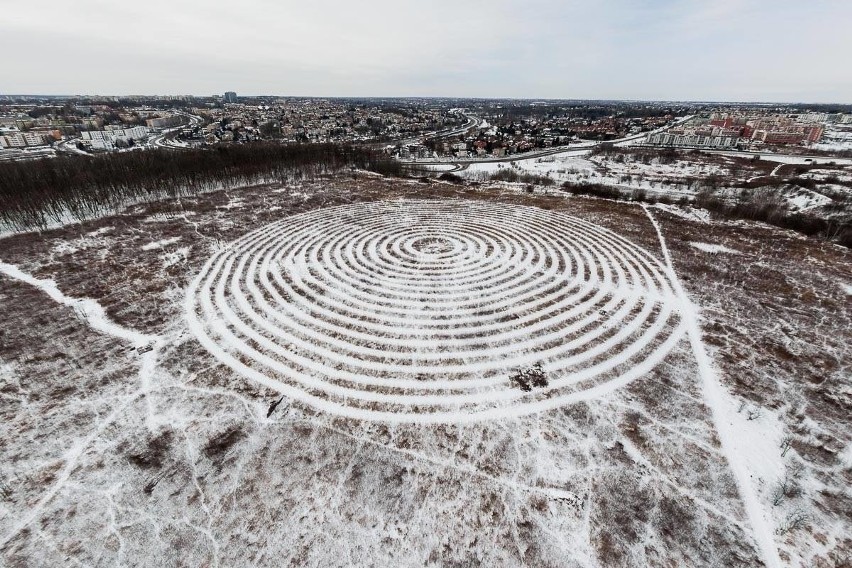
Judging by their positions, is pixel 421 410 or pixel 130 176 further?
pixel 130 176

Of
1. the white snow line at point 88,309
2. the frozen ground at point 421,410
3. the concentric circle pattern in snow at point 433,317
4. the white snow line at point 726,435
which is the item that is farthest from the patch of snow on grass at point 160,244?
the white snow line at point 726,435

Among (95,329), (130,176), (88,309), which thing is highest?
(130,176)

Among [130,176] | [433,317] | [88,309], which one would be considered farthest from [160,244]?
[433,317]

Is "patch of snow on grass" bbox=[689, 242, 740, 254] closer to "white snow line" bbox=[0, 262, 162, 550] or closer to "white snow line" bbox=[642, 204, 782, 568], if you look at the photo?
"white snow line" bbox=[642, 204, 782, 568]

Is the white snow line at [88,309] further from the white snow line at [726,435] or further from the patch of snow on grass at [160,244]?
the white snow line at [726,435]

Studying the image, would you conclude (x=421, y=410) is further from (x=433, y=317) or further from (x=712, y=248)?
(x=712, y=248)

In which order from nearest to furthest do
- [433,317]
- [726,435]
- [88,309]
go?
[726,435] → [433,317] → [88,309]

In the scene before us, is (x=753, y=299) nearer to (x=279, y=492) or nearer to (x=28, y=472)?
(x=279, y=492)
